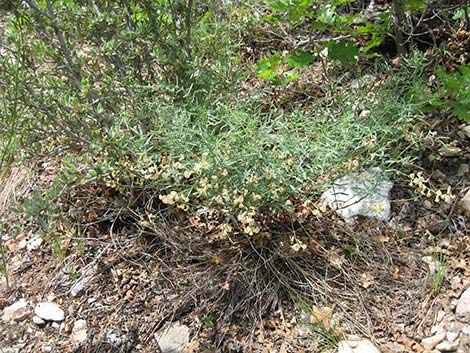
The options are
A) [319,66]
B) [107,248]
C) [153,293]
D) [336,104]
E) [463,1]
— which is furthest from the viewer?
[319,66]

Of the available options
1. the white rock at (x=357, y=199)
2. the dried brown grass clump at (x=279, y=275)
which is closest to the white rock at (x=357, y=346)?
the dried brown grass clump at (x=279, y=275)

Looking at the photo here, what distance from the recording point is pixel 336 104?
2.66m

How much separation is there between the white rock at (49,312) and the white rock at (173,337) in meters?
0.47

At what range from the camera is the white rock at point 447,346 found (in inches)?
78.1

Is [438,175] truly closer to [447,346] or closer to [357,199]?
[357,199]

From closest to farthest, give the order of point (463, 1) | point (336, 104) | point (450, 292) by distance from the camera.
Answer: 1. point (450, 292)
2. point (336, 104)
3. point (463, 1)

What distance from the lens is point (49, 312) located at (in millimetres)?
2324

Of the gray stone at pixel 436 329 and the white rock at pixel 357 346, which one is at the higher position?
the white rock at pixel 357 346

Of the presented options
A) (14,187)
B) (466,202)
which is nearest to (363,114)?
(466,202)

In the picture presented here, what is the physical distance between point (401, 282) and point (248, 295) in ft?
2.14

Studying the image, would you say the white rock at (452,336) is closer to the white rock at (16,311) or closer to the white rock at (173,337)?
the white rock at (173,337)

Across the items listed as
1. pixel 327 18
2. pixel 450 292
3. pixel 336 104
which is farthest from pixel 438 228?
pixel 327 18

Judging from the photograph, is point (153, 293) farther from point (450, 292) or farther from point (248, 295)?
point (450, 292)

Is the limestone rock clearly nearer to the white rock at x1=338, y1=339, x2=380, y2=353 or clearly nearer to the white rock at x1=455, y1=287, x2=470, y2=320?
the white rock at x1=455, y1=287, x2=470, y2=320
